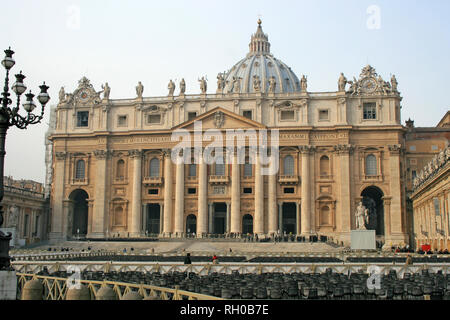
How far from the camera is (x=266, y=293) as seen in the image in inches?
722

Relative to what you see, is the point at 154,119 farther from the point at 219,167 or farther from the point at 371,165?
the point at 371,165

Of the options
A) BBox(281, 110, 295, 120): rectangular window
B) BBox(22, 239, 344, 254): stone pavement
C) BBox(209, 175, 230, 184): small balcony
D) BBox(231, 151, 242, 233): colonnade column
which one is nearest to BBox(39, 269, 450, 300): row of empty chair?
BBox(22, 239, 344, 254): stone pavement

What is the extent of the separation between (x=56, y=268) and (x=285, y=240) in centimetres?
4668

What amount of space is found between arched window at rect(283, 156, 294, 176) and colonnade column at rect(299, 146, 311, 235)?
2209 mm

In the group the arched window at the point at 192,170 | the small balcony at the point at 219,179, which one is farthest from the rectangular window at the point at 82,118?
the small balcony at the point at 219,179

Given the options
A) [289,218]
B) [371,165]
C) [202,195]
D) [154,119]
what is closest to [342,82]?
[371,165]

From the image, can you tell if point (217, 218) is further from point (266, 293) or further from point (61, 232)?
point (266, 293)

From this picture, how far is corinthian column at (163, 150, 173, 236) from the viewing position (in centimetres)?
8212

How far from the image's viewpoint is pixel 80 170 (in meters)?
87.8

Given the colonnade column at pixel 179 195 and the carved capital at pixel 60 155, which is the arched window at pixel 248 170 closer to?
the colonnade column at pixel 179 195

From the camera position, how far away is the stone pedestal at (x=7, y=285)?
55.5 ft

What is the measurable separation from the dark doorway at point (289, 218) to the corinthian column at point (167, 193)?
16.8 metres

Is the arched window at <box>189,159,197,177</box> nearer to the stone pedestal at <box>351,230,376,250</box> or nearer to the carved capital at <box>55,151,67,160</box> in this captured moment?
the carved capital at <box>55,151,67,160</box>
